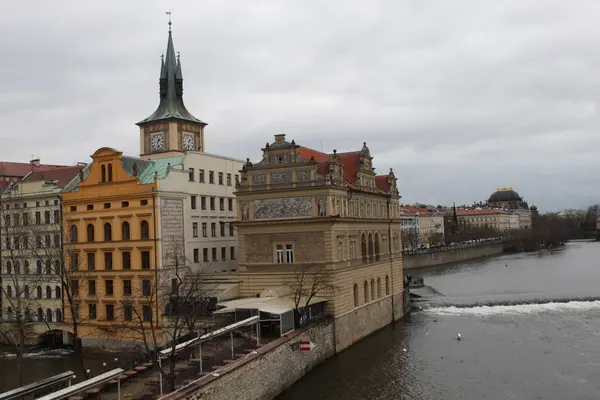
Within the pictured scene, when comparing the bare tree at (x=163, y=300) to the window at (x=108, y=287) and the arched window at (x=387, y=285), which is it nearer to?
the window at (x=108, y=287)

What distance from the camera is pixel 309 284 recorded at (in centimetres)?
4056

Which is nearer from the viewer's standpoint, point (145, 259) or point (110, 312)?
point (145, 259)

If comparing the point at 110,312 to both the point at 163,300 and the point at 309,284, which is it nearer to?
the point at 163,300

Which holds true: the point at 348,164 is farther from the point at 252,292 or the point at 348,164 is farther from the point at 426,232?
the point at 426,232

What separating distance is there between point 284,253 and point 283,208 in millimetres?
3095

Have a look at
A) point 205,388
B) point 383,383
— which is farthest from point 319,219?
point 205,388

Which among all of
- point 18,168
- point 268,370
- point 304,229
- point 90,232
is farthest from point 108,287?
point 18,168

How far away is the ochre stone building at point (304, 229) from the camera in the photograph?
133 ft

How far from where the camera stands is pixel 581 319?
5025 cm

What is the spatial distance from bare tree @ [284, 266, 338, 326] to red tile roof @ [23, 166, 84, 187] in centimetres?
2100

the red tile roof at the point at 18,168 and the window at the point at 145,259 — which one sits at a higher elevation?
the red tile roof at the point at 18,168

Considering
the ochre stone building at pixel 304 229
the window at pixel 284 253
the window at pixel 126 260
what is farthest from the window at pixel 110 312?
the window at pixel 284 253

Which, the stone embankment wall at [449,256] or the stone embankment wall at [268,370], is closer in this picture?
the stone embankment wall at [268,370]

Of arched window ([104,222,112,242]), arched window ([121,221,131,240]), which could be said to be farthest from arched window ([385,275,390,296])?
arched window ([104,222,112,242])
